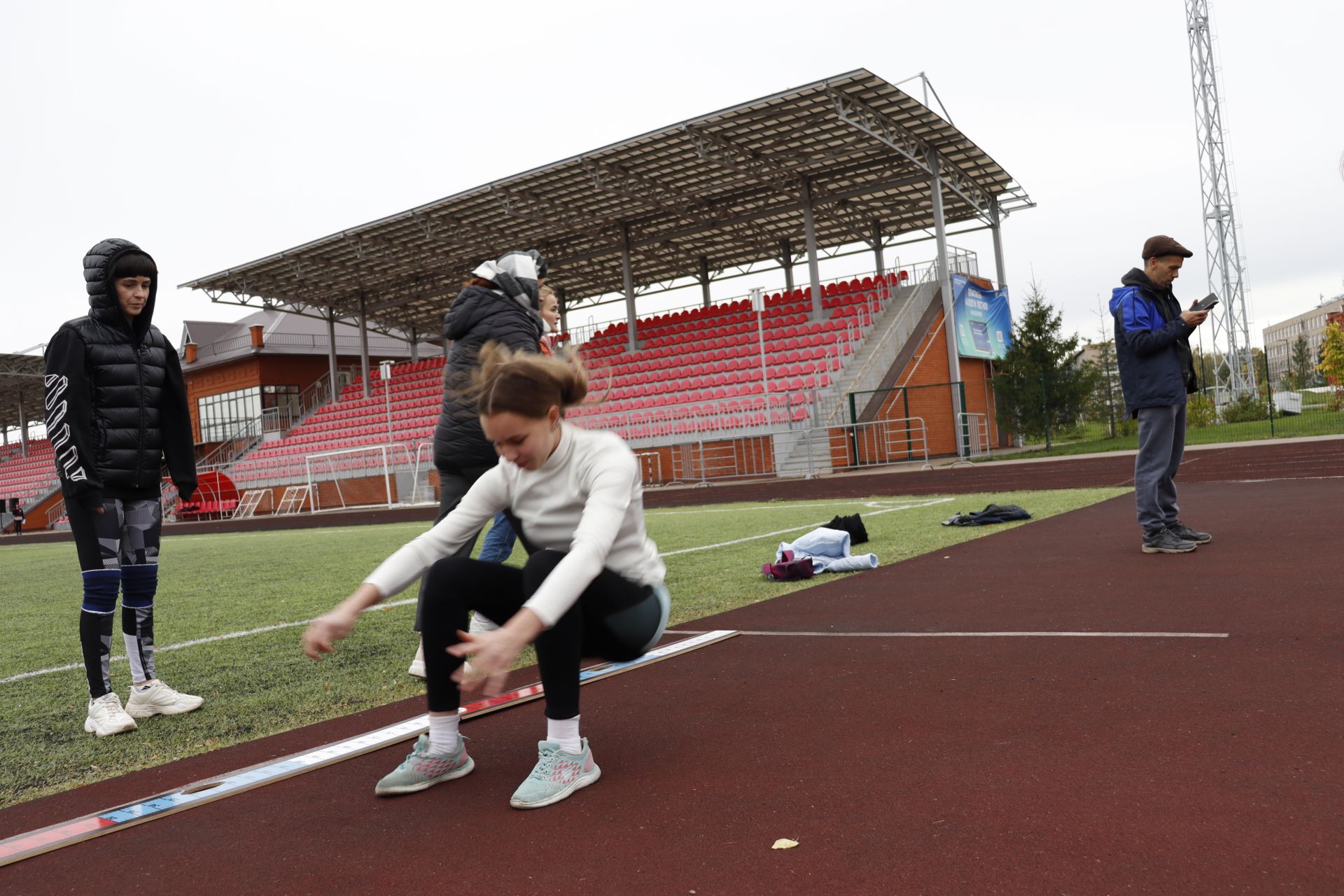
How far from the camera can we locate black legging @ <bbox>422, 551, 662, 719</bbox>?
255 centimetres

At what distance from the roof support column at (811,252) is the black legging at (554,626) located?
77.5 feet

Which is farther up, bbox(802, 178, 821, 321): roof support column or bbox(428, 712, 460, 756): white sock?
bbox(802, 178, 821, 321): roof support column

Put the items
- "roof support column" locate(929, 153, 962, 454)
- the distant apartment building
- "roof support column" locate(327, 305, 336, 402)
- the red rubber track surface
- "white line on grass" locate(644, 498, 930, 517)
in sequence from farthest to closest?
the distant apartment building, "roof support column" locate(327, 305, 336, 402), "roof support column" locate(929, 153, 962, 454), "white line on grass" locate(644, 498, 930, 517), the red rubber track surface

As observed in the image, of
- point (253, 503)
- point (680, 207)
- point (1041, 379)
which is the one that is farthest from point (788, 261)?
point (253, 503)

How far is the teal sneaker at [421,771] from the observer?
8.59 feet

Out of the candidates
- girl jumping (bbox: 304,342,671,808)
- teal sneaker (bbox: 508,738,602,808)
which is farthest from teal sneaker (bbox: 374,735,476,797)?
teal sneaker (bbox: 508,738,602,808)

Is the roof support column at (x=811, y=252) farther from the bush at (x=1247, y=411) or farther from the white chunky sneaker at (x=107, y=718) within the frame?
the white chunky sneaker at (x=107, y=718)

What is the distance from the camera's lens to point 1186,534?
243 inches

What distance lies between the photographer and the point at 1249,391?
3212 centimetres

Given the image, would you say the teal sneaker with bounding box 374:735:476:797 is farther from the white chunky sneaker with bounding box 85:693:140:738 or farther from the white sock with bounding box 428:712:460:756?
the white chunky sneaker with bounding box 85:693:140:738

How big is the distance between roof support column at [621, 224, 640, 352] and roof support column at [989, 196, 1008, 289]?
11.0 m

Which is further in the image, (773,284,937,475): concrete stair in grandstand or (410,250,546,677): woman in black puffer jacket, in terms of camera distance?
(773,284,937,475): concrete stair in grandstand

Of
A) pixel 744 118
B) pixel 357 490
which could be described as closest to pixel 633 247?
pixel 744 118

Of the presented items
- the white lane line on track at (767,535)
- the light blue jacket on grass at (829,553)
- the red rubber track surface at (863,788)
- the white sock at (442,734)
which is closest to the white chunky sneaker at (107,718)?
the red rubber track surface at (863,788)
